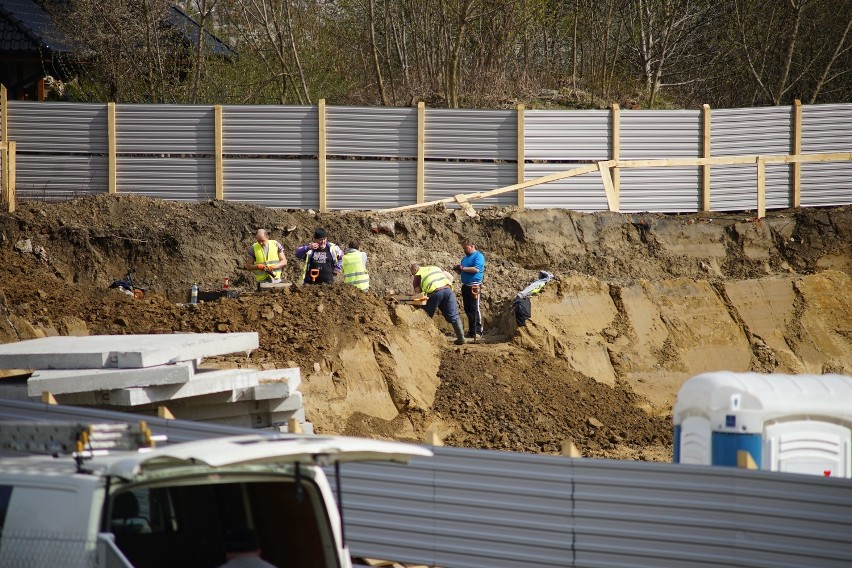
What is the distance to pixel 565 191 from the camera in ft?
75.3

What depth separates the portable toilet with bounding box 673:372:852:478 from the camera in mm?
6984

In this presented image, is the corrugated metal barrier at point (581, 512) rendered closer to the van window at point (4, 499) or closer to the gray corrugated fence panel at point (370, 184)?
the van window at point (4, 499)

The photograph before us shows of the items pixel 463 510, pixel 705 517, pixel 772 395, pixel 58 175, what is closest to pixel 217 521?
pixel 463 510

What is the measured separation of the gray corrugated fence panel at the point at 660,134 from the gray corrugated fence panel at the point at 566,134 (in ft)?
1.50

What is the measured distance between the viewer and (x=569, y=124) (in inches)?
903

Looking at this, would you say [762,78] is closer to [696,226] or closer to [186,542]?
[696,226]

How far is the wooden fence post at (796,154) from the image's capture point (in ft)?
76.8

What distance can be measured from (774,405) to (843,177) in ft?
61.0

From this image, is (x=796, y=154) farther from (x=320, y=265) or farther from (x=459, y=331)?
(x=320, y=265)

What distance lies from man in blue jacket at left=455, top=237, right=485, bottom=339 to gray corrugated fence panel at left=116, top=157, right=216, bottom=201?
6.32 metres

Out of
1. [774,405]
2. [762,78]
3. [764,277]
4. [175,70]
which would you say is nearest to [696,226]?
[764,277]

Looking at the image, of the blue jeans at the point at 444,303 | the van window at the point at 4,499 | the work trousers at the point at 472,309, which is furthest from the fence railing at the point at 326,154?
the van window at the point at 4,499

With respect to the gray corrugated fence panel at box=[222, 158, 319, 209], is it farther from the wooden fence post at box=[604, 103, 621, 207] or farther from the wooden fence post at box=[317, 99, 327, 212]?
the wooden fence post at box=[604, 103, 621, 207]

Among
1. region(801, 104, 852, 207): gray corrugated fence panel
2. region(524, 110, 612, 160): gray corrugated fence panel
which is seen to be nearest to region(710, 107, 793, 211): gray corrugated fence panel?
region(801, 104, 852, 207): gray corrugated fence panel
